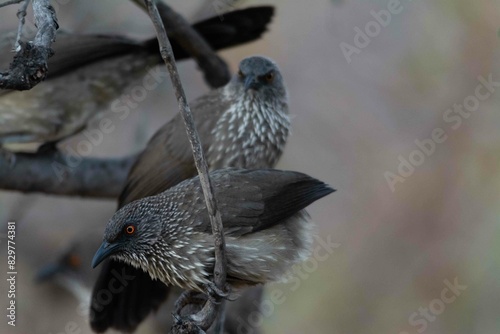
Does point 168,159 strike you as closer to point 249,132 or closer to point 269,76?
point 249,132

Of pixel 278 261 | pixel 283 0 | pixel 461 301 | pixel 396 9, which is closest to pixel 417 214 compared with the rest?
pixel 461 301

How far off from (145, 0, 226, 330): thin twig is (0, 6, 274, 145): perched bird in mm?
2631

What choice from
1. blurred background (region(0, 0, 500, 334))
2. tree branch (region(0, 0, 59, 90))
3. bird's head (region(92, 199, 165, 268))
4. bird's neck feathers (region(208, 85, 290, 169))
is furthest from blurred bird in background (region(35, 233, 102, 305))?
tree branch (region(0, 0, 59, 90))

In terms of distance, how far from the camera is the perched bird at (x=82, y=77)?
5754mm

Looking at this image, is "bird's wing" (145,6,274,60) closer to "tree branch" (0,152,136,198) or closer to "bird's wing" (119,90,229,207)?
"bird's wing" (119,90,229,207)

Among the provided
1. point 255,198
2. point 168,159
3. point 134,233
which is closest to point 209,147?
point 168,159

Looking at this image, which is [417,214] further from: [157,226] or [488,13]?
[157,226]

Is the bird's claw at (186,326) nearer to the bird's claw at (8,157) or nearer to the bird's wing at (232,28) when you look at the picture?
the bird's wing at (232,28)

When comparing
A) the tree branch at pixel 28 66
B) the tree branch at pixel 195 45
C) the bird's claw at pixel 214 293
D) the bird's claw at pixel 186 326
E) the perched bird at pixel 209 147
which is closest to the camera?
the tree branch at pixel 28 66

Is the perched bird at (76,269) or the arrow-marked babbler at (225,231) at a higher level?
the arrow-marked babbler at (225,231)

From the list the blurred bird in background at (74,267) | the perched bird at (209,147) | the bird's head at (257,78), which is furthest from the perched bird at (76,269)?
the bird's head at (257,78)

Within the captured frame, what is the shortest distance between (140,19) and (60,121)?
6.14 ft

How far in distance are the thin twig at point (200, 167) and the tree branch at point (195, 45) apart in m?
2.25

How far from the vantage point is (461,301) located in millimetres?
6789
